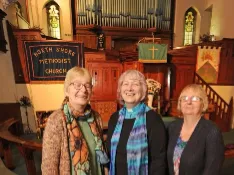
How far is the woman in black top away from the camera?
115 centimetres

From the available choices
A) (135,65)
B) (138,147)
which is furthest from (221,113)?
(138,147)

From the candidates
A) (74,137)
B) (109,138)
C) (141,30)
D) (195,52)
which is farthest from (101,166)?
(141,30)

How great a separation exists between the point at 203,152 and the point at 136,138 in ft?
1.68

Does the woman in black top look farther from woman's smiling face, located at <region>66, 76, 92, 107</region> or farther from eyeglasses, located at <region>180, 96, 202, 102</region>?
woman's smiling face, located at <region>66, 76, 92, 107</region>

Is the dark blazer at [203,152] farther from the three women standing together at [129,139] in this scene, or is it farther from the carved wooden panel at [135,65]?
the carved wooden panel at [135,65]

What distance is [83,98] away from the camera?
3.63 feet

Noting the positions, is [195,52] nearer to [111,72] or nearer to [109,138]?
[111,72]

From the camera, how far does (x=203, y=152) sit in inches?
45.9

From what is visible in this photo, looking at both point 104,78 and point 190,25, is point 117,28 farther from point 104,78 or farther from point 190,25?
point 190,25

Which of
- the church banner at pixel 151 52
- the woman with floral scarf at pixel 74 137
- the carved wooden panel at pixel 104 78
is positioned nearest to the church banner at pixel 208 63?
the church banner at pixel 151 52

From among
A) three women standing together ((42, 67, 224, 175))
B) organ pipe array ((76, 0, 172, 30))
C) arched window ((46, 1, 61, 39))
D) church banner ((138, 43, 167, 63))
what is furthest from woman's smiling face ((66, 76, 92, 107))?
arched window ((46, 1, 61, 39))

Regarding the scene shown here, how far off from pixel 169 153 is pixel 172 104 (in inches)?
189

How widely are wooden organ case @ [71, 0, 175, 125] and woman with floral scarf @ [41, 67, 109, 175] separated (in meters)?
4.19

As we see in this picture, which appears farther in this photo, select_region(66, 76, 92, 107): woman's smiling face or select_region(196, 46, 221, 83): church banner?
select_region(196, 46, 221, 83): church banner
